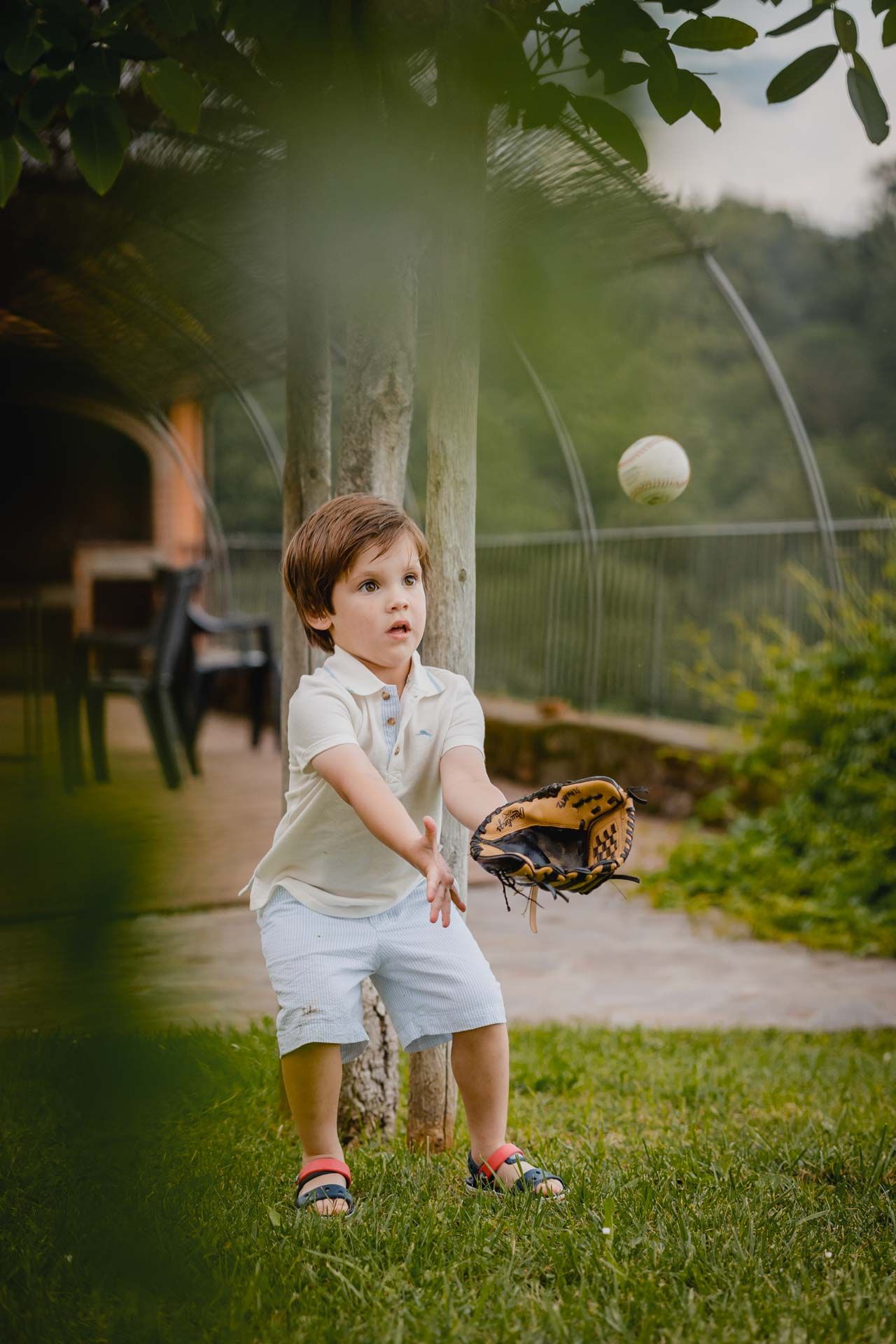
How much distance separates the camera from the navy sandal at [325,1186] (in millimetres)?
2025

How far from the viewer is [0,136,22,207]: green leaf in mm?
1983

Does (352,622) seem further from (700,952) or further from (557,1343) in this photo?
(700,952)

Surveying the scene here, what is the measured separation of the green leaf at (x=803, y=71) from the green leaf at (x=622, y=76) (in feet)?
2.71

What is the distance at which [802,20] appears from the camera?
1902 mm

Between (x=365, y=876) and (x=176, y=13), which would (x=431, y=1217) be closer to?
(x=365, y=876)

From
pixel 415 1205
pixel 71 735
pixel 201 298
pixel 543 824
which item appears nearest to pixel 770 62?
pixel 201 298

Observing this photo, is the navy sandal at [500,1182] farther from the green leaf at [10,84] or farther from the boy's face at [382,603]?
the green leaf at [10,84]

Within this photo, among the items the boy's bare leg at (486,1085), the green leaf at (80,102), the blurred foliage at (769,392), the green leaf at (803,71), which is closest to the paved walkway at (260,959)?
the boy's bare leg at (486,1085)

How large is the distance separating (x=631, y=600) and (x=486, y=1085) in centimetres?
693

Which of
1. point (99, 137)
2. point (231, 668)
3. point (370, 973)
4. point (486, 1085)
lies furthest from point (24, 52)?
point (231, 668)

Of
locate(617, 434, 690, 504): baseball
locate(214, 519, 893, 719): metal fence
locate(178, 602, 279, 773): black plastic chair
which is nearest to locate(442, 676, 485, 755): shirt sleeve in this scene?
locate(617, 434, 690, 504): baseball

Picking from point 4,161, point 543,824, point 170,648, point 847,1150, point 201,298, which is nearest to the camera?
point 201,298

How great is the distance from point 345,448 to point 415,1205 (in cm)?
148

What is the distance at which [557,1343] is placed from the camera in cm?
157
